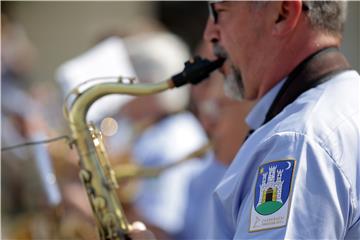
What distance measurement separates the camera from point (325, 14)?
9.18 feet

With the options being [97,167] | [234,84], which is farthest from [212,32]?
[97,167]

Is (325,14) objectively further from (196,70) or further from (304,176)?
(304,176)

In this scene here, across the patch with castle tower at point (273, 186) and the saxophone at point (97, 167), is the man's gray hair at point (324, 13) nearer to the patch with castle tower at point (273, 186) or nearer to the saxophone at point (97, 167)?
the patch with castle tower at point (273, 186)

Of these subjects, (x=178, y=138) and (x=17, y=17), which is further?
(x=17, y=17)

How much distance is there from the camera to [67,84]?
6.36m

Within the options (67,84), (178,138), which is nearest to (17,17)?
(67,84)

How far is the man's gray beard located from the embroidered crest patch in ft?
2.08

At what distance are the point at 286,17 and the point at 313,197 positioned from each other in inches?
28.3

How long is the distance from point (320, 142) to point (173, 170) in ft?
9.93

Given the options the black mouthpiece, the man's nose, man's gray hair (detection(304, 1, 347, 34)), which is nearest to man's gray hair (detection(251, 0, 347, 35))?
man's gray hair (detection(304, 1, 347, 34))

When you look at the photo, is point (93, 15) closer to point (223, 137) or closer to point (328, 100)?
point (223, 137)

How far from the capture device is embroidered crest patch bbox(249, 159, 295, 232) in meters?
2.32

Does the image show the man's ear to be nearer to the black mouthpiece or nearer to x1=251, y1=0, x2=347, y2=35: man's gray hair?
x1=251, y1=0, x2=347, y2=35: man's gray hair

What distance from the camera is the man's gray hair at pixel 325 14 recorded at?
278cm
